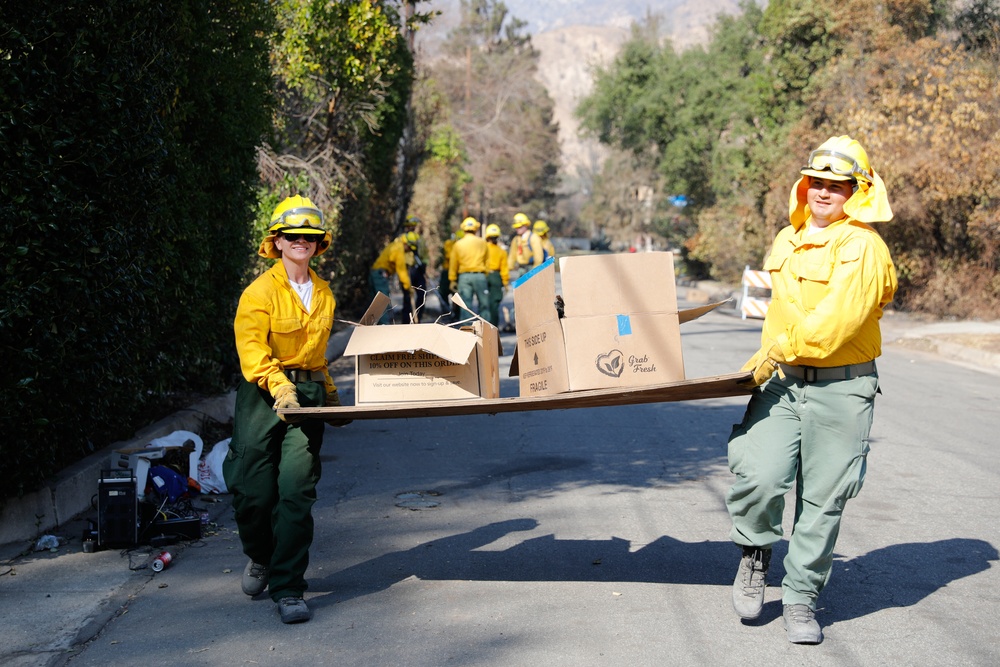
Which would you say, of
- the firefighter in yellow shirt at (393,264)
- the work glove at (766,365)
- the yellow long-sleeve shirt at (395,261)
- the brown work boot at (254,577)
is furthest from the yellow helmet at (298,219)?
the yellow long-sleeve shirt at (395,261)

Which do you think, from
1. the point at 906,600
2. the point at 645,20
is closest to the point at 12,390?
the point at 906,600

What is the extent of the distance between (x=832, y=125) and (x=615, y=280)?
2395 centimetres

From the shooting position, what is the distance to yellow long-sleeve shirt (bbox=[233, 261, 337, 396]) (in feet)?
16.0

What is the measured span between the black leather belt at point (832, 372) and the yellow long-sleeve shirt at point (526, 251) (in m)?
13.2

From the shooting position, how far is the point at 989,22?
2911 centimetres

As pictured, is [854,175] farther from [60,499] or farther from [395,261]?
[395,261]

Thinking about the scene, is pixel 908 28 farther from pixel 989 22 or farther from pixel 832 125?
pixel 832 125

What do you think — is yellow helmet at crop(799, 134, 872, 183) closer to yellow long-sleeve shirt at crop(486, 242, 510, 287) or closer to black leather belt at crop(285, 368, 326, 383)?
black leather belt at crop(285, 368, 326, 383)

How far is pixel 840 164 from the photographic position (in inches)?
178

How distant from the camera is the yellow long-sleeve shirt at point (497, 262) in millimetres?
16953

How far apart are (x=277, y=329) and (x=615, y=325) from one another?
5.22 ft

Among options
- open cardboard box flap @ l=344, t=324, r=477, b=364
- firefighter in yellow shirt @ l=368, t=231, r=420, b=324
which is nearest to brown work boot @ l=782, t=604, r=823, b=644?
open cardboard box flap @ l=344, t=324, r=477, b=364

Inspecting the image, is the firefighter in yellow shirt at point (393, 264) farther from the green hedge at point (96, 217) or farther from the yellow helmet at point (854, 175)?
the yellow helmet at point (854, 175)

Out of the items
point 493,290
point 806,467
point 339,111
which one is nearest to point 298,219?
point 806,467
